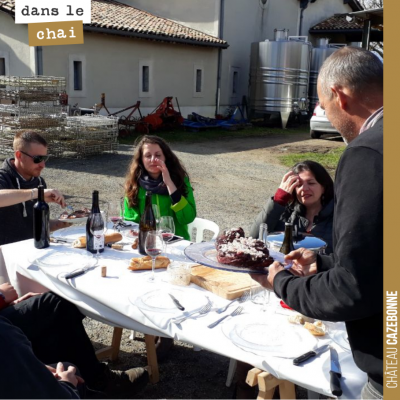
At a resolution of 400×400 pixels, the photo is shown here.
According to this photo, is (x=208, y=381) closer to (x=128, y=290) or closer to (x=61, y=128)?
(x=128, y=290)

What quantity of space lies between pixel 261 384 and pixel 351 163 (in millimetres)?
1108

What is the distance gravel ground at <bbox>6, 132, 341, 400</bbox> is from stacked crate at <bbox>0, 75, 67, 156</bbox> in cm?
85

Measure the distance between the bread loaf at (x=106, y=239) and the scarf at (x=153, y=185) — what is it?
0.61 metres

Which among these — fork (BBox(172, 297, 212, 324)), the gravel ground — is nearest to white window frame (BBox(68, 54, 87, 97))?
the gravel ground

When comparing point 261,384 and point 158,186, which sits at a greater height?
point 158,186

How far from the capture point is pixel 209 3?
21.6m

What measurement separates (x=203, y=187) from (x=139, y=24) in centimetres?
1224

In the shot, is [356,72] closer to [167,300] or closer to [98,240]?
[167,300]

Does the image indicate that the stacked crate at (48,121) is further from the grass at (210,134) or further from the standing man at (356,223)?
the standing man at (356,223)

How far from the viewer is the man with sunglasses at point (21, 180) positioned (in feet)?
12.4

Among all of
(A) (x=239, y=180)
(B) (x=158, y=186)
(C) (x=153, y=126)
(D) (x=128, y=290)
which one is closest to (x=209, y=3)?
(C) (x=153, y=126)

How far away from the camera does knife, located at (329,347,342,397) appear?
5.84 feet

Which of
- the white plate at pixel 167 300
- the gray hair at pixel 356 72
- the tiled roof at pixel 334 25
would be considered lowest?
the white plate at pixel 167 300

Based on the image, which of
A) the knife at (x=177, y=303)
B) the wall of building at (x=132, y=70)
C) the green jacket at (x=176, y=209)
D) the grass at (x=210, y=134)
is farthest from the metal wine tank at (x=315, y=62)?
the knife at (x=177, y=303)
